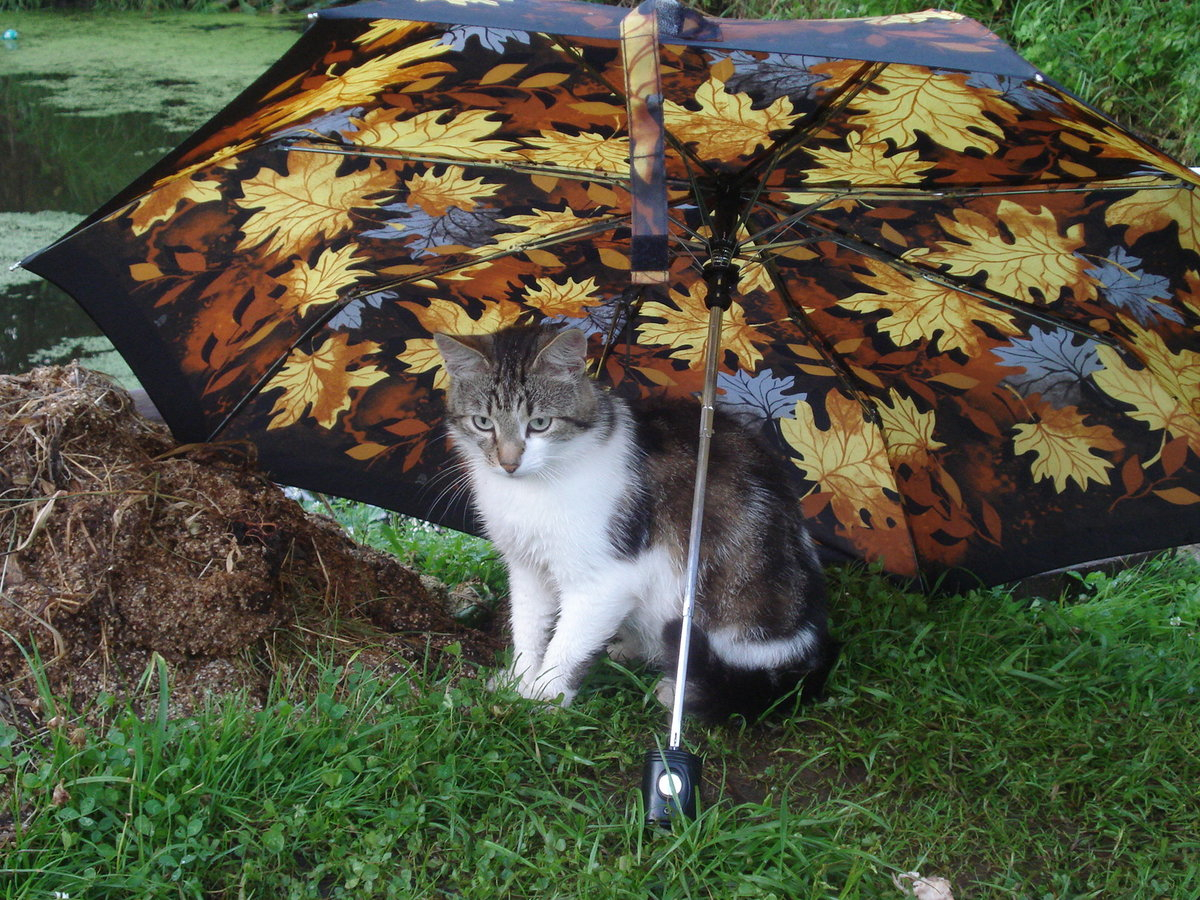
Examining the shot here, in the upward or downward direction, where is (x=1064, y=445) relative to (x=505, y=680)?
upward

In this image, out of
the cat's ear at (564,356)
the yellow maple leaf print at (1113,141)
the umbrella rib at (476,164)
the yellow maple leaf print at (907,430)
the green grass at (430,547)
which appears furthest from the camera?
the green grass at (430,547)

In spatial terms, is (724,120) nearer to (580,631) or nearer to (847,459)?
(580,631)

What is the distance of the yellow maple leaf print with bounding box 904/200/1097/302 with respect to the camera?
2.19 m

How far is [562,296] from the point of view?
2752 mm

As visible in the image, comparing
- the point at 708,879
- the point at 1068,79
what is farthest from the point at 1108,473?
the point at 1068,79

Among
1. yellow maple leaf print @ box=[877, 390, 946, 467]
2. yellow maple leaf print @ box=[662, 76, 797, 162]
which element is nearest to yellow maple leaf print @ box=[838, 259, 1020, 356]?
yellow maple leaf print @ box=[877, 390, 946, 467]

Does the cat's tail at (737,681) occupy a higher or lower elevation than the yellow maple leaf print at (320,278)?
lower

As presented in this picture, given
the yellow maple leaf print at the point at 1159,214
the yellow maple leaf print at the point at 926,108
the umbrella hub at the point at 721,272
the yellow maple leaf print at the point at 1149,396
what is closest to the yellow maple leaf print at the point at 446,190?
the umbrella hub at the point at 721,272

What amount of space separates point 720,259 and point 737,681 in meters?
0.97

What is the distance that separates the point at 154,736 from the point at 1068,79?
5.10m

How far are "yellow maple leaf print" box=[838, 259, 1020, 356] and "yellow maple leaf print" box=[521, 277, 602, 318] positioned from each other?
0.66 m

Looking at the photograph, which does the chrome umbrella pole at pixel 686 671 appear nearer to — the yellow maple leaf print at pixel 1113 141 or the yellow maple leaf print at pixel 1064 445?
the yellow maple leaf print at pixel 1113 141

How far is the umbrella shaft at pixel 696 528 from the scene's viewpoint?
7.10 feet

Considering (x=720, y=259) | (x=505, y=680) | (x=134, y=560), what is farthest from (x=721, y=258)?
(x=134, y=560)
